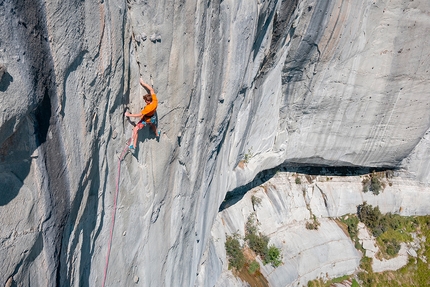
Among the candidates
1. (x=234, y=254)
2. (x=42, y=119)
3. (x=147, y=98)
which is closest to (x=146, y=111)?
(x=147, y=98)

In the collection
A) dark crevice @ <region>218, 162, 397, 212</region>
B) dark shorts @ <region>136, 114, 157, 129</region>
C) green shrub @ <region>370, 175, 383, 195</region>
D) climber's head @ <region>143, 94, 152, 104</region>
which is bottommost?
dark shorts @ <region>136, 114, 157, 129</region>

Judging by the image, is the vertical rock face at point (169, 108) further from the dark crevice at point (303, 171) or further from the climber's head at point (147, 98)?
the dark crevice at point (303, 171)

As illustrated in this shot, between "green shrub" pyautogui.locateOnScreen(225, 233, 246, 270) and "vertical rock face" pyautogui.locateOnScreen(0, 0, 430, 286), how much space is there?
586 millimetres

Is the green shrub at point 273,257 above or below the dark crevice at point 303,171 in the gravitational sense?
below

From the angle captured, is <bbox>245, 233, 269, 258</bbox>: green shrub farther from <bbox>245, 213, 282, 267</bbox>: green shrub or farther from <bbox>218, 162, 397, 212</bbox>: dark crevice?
<bbox>218, 162, 397, 212</bbox>: dark crevice

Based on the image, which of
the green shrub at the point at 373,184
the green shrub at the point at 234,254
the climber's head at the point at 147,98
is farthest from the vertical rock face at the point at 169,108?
the green shrub at the point at 373,184

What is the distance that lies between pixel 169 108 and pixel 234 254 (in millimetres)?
5525

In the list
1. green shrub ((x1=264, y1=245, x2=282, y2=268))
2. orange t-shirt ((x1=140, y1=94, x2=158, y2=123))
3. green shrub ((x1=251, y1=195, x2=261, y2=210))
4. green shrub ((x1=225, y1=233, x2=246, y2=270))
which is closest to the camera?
orange t-shirt ((x1=140, y1=94, x2=158, y2=123))

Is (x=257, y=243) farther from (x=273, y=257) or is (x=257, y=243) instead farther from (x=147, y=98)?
(x=147, y=98)

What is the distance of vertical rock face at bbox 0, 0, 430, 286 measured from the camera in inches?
108

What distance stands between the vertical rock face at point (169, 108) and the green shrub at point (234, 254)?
1.92ft

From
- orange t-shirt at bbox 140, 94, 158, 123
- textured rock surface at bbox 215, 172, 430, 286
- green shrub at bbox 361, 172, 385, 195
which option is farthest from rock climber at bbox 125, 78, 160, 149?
green shrub at bbox 361, 172, 385, 195

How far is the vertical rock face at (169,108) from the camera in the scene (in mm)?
2738

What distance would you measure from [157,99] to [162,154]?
80 centimetres
